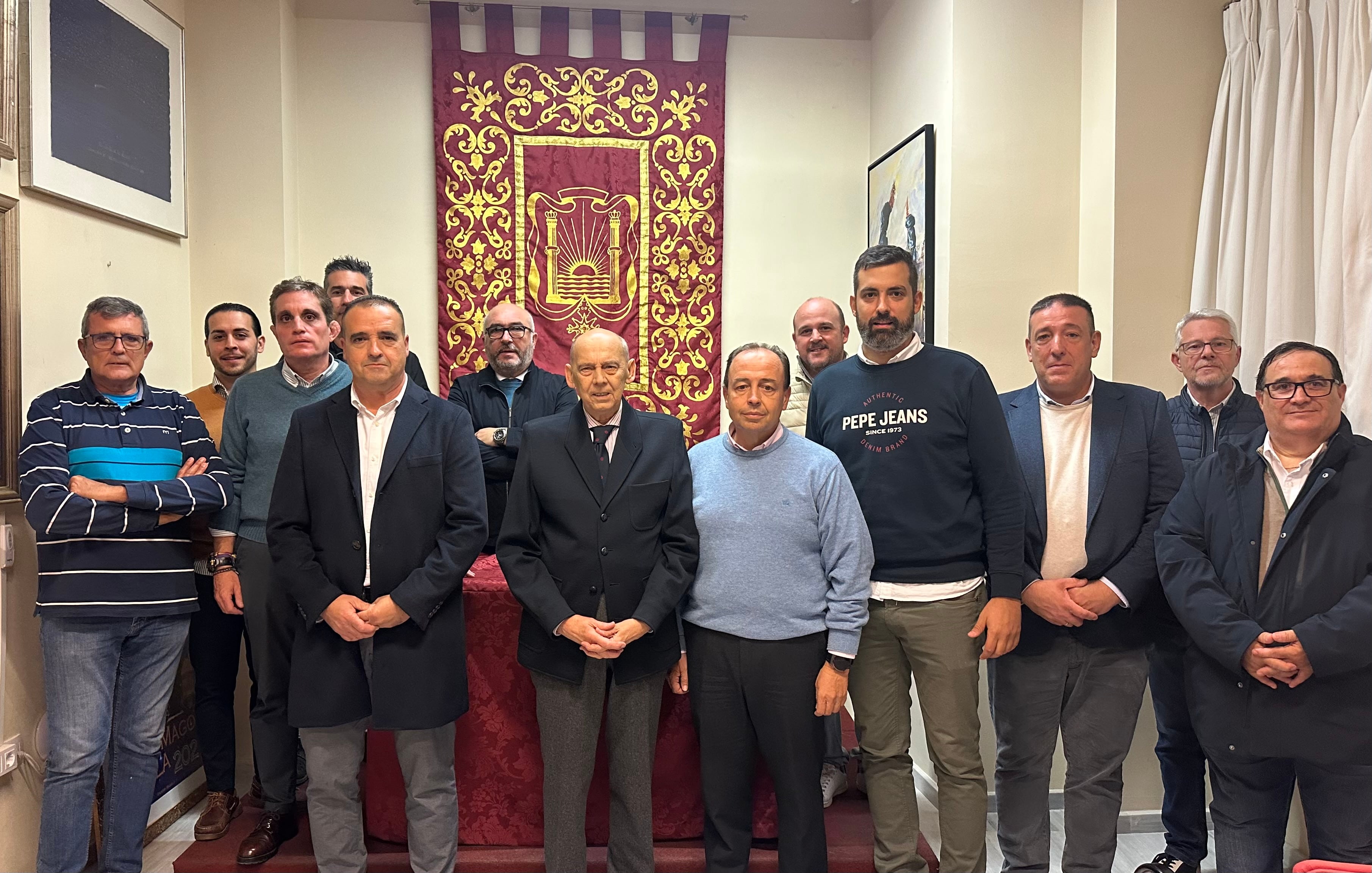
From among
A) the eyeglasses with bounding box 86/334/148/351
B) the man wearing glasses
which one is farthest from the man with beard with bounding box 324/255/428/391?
the man wearing glasses

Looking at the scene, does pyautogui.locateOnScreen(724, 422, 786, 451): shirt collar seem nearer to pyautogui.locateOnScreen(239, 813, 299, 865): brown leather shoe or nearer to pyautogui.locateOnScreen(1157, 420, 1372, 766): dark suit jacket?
pyautogui.locateOnScreen(1157, 420, 1372, 766): dark suit jacket

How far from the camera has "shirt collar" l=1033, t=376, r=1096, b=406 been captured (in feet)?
8.37

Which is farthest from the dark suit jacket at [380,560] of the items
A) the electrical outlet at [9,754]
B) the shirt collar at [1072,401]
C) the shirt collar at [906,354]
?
the shirt collar at [1072,401]

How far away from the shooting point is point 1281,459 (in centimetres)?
228

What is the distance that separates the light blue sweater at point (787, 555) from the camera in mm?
2348

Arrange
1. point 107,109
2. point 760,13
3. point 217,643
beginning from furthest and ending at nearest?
point 760,13, point 107,109, point 217,643

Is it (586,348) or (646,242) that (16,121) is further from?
(646,242)

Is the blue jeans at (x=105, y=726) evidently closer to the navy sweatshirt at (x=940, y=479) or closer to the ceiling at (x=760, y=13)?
the navy sweatshirt at (x=940, y=479)

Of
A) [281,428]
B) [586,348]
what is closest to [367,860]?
[281,428]

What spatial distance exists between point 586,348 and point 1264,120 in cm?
250

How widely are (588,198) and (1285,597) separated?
3383 millimetres

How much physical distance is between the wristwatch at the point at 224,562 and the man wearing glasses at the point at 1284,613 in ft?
8.59

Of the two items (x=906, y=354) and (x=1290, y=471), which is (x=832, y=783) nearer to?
(x=906, y=354)

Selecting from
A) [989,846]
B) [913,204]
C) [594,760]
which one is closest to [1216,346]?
[913,204]
